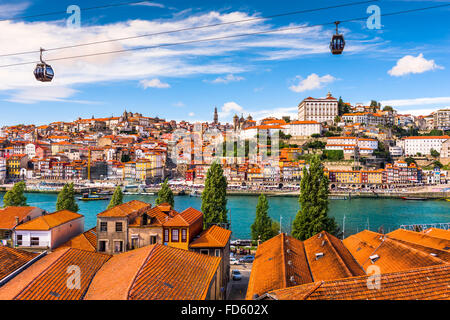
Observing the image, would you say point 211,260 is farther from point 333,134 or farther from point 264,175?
point 333,134

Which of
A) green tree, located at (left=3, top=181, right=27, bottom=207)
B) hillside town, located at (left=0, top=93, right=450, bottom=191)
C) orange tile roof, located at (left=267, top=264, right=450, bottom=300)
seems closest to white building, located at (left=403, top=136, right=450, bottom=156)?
hillside town, located at (left=0, top=93, right=450, bottom=191)

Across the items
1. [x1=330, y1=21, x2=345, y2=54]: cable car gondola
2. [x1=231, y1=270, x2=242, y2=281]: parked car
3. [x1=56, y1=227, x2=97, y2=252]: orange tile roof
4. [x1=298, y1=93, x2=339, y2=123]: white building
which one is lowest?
[x1=231, y1=270, x2=242, y2=281]: parked car

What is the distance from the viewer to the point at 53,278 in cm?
438

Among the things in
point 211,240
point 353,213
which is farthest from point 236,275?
point 353,213

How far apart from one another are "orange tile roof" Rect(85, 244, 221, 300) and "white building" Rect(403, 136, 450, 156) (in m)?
54.9

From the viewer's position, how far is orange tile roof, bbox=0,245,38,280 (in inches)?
188

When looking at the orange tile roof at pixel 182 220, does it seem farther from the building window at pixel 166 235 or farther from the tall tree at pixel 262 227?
the tall tree at pixel 262 227

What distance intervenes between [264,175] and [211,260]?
37.1m

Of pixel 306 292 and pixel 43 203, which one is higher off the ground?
pixel 306 292

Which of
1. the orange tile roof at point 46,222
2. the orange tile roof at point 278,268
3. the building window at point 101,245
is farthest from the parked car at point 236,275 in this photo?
the orange tile roof at point 46,222

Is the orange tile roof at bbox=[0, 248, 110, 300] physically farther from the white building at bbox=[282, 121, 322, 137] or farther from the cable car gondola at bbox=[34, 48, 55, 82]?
the white building at bbox=[282, 121, 322, 137]

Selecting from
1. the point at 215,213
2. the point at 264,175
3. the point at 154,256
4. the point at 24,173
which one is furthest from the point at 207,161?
the point at 154,256

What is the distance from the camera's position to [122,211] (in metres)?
7.93

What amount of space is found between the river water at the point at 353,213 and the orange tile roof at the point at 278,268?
8.96 m
